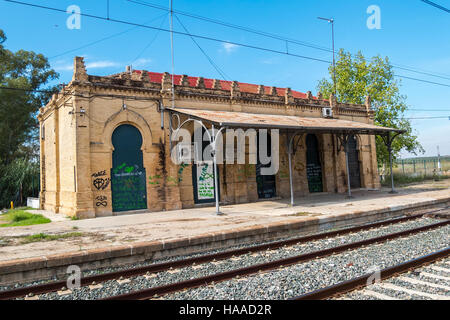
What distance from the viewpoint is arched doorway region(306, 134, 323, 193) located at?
20.9m

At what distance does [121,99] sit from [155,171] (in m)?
3.49

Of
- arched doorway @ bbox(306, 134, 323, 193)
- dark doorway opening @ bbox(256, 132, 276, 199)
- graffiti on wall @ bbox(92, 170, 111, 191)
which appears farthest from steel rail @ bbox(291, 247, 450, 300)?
arched doorway @ bbox(306, 134, 323, 193)

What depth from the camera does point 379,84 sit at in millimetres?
31734

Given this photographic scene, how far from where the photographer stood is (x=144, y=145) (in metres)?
14.9

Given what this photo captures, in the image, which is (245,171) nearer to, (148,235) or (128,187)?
(128,187)

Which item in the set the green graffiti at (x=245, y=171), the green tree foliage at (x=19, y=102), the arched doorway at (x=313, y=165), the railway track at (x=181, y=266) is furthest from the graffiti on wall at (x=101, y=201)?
the green tree foliage at (x=19, y=102)

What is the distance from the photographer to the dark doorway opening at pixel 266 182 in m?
18.6

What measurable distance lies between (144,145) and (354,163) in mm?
15466

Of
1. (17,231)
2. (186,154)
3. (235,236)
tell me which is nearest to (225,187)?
(186,154)

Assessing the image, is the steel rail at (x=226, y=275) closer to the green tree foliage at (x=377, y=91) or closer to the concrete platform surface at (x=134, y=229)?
the concrete platform surface at (x=134, y=229)

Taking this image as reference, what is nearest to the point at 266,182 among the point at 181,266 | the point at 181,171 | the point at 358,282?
the point at 181,171

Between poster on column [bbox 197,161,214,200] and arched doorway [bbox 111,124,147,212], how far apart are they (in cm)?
285

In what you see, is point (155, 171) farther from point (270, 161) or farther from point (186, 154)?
point (270, 161)

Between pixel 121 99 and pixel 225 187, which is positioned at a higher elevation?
pixel 121 99
